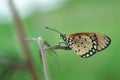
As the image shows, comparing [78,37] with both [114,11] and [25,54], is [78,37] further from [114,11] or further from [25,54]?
[114,11]

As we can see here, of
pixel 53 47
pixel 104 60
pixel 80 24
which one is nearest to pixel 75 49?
pixel 53 47

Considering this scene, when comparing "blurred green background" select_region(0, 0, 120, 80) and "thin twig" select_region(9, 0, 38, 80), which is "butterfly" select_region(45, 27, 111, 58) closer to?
"blurred green background" select_region(0, 0, 120, 80)

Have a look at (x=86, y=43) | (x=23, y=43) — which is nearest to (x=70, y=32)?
(x=86, y=43)

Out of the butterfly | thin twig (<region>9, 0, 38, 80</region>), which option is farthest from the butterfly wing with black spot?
thin twig (<region>9, 0, 38, 80</region>)

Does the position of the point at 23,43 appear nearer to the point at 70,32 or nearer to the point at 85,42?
the point at 85,42

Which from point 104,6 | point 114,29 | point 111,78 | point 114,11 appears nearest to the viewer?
point 111,78

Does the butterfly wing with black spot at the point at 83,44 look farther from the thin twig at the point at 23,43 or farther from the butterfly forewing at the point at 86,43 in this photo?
the thin twig at the point at 23,43
